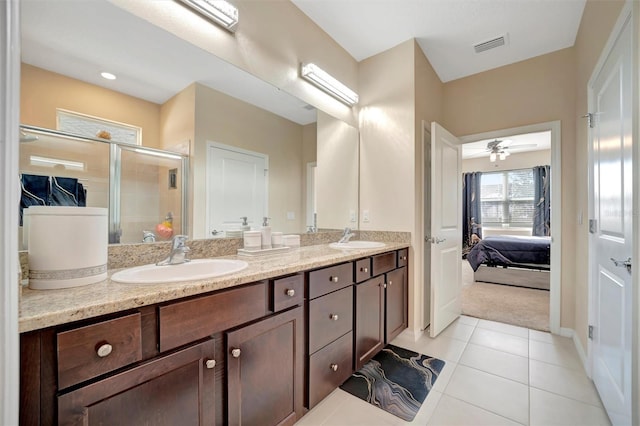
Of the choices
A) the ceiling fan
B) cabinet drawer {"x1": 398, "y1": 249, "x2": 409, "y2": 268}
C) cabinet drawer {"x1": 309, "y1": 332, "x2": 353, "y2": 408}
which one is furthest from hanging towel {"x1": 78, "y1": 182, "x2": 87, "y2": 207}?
the ceiling fan

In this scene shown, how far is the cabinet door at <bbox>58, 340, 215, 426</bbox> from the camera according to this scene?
0.72 meters

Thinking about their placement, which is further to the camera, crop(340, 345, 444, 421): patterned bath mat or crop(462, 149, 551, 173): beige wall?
crop(462, 149, 551, 173): beige wall

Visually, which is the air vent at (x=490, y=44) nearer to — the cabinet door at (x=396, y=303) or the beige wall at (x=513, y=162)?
the cabinet door at (x=396, y=303)

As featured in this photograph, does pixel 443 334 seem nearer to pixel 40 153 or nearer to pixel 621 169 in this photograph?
pixel 621 169

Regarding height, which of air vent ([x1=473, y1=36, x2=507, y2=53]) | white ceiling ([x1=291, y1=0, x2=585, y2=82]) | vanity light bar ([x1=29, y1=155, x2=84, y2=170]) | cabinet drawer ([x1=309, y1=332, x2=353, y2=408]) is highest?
white ceiling ([x1=291, y1=0, x2=585, y2=82])

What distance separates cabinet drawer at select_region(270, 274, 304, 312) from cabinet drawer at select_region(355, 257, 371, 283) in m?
0.54

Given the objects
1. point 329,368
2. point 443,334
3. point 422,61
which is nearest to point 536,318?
point 443,334

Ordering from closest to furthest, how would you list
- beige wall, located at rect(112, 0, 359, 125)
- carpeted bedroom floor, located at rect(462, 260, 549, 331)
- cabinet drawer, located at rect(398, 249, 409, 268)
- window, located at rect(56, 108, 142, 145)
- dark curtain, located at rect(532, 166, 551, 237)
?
1. window, located at rect(56, 108, 142, 145)
2. beige wall, located at rect(112, 0, 359, 125)
3. cabinet drawer, located at rect(398, 249, 409, 268)
4. carpeted bedroom floor, located at rect(462, 260, 549, 331)
5. dark curtain, located at rect(532, 166, 551, 237)

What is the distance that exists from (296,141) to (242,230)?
0.87m

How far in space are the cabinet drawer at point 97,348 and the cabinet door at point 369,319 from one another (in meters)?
1.28

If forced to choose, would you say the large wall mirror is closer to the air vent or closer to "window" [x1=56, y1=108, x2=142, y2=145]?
"window" [x1=56, y1=108, x2=142, y2=145]

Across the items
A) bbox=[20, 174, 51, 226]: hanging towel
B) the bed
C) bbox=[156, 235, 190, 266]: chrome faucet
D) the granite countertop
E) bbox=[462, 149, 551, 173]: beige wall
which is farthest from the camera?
bbox=[462, 149, 551, 173]: beige wall

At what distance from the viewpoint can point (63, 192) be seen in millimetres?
1055

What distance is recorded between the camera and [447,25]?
228cm
